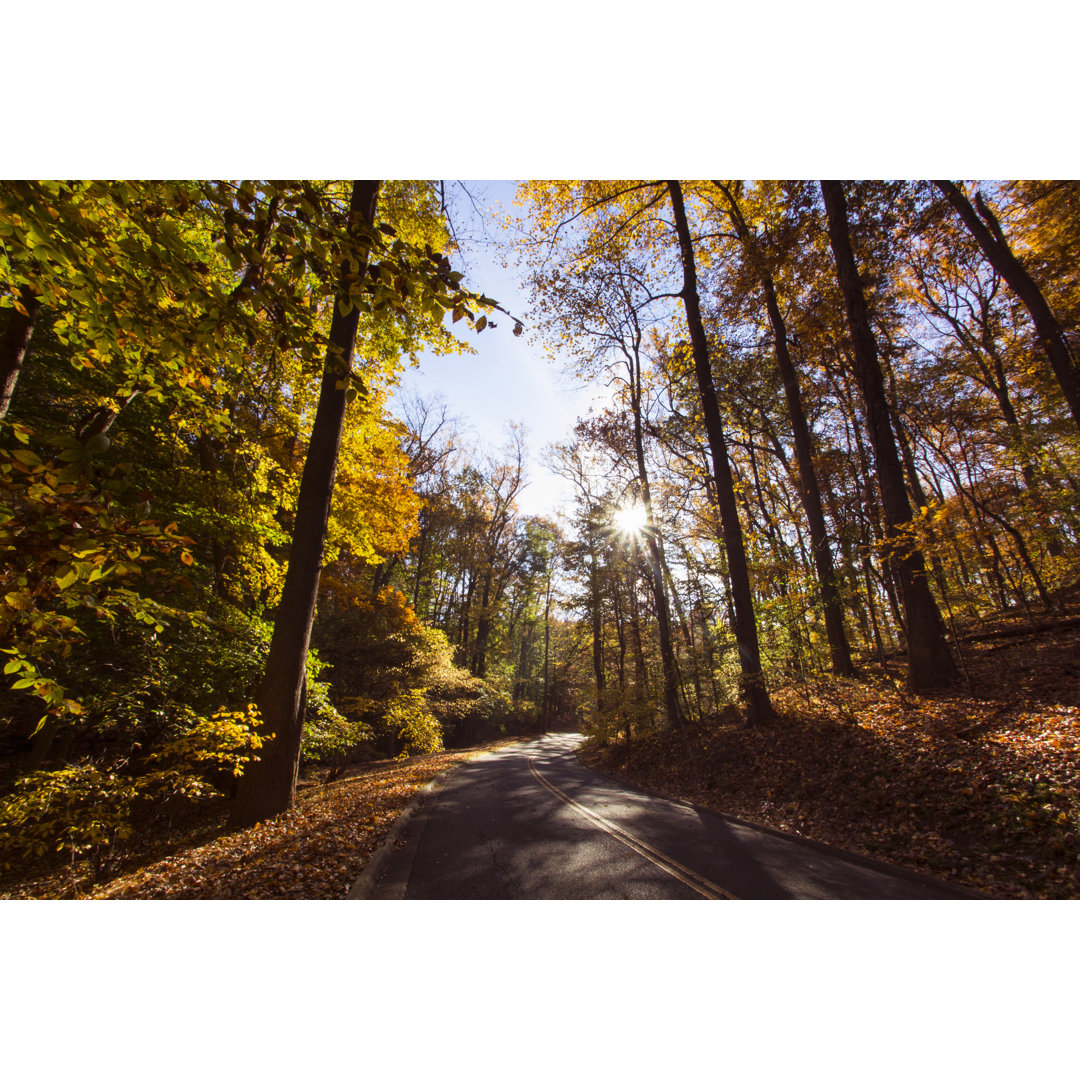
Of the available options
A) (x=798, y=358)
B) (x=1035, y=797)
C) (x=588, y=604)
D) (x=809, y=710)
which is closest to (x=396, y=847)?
(x=1035, y=797)

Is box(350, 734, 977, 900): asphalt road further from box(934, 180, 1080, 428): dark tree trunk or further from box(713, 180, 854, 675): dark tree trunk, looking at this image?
box(934, 180, 1080, 428): dark tree trunk

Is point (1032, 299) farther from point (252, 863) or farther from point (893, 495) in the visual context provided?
point (252, 863)

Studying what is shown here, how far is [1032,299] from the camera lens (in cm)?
965

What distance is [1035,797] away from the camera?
474cm

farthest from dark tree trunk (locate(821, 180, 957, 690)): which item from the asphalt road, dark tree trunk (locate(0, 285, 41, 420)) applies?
dark tree trunk (locate(0, 285, 41, 420))

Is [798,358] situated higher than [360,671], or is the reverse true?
[798,358]

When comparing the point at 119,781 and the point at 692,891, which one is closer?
the point at 692,891

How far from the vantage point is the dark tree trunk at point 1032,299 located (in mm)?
9175

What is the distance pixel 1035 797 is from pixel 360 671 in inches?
584

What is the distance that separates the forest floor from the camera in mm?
4488

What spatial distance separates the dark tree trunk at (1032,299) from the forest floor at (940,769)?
490 centimetres

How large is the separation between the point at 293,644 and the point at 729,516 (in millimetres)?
9329

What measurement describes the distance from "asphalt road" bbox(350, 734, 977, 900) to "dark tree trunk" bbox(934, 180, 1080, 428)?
1072 centimetres

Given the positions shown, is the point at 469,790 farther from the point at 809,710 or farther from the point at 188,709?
the point at 809,710
